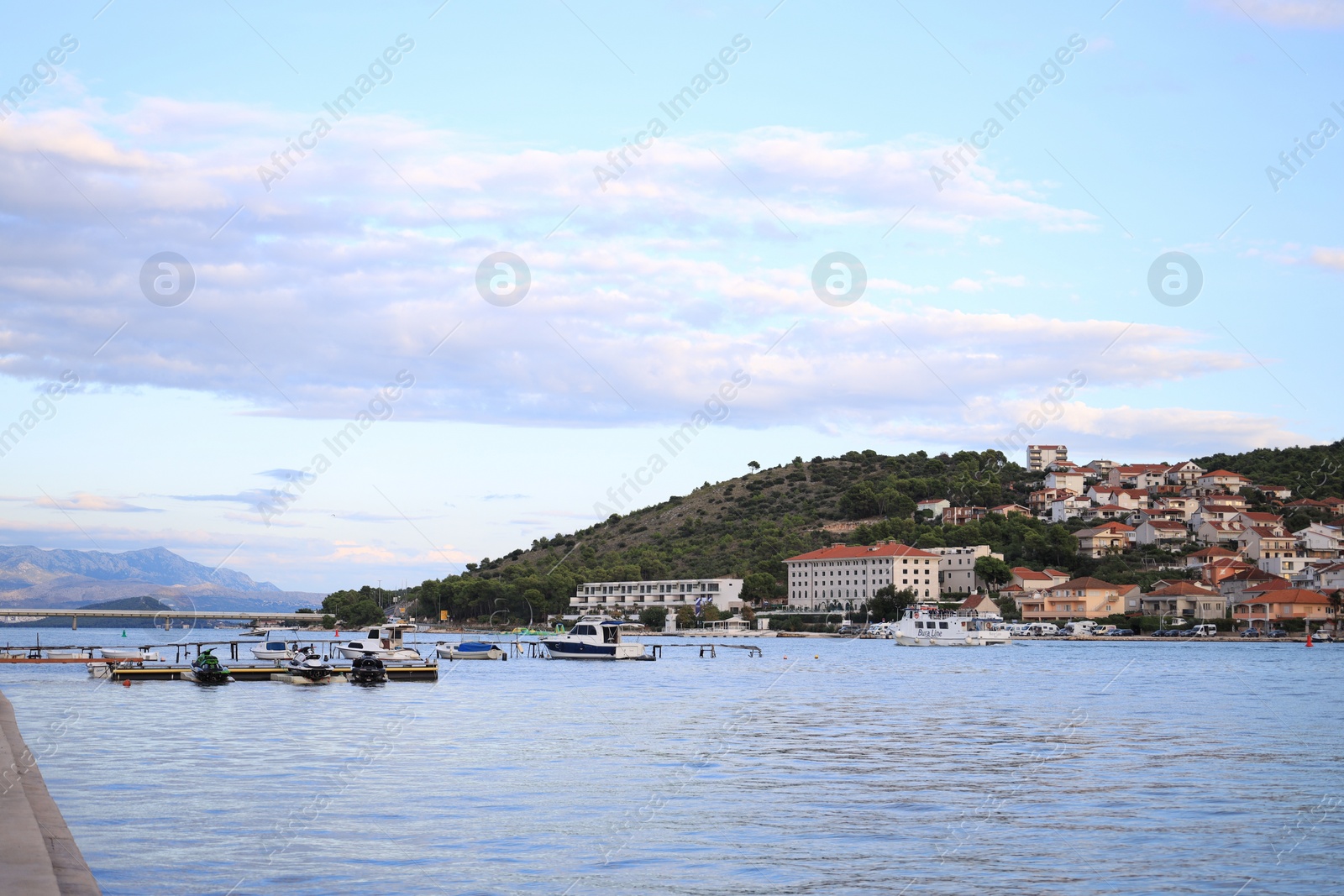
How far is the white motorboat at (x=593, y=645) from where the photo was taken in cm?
9250

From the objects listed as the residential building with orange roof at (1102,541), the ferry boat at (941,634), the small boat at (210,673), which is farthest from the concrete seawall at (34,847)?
the residential building with orange roof at (1102,541)

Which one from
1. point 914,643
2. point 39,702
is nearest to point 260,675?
point 39,702

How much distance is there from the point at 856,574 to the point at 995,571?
61.0ft

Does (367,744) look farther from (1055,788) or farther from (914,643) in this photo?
(914,643)

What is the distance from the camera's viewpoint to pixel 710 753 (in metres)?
31.9

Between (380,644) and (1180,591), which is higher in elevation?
(1180,591)

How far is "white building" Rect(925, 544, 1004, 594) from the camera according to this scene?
173 meters

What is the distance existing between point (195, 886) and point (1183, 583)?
154 meters

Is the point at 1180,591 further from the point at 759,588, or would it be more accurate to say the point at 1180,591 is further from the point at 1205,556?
the point at 759,588

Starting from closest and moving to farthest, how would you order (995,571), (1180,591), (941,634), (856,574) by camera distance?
(941,634), (1180,591), (995,571), (856,574)

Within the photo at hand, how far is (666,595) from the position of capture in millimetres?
191250

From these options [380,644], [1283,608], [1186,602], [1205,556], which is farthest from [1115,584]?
[380,644]

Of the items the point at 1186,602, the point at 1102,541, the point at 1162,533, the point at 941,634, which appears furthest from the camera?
the point at 1162,533

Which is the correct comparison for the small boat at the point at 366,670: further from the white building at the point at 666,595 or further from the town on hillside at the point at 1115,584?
the white building at the point at 666,595
